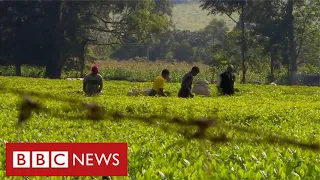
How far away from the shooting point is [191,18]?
6634 inches

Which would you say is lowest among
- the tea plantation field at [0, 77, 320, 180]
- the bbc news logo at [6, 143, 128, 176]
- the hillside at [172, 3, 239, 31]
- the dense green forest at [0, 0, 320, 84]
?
the tea plantation field at [0, 77, 320, 180]

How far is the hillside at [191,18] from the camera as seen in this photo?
15412 cm

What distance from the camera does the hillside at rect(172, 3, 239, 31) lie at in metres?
154

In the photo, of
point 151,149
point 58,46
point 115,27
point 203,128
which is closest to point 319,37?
point 115,27

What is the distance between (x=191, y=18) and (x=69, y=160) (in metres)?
166

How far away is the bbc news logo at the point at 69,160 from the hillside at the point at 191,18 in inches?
5579

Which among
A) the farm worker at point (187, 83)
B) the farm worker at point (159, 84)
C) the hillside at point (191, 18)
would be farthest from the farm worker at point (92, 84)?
the hillside at point (191, 18)

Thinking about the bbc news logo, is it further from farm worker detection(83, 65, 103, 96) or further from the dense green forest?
the dense green forest

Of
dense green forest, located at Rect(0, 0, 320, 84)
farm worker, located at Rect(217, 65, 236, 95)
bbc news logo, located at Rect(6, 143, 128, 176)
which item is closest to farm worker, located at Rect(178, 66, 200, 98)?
farm worker, located at Rect(217, 65, 236, 95)

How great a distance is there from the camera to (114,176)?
4598 millimetres

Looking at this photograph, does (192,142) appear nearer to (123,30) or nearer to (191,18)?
(123,30)

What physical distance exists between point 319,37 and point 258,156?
1793 inches

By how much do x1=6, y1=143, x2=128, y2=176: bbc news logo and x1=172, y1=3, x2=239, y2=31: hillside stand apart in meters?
142

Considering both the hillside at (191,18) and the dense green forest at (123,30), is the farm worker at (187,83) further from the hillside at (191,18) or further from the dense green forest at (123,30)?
the hillside at (191,18)
